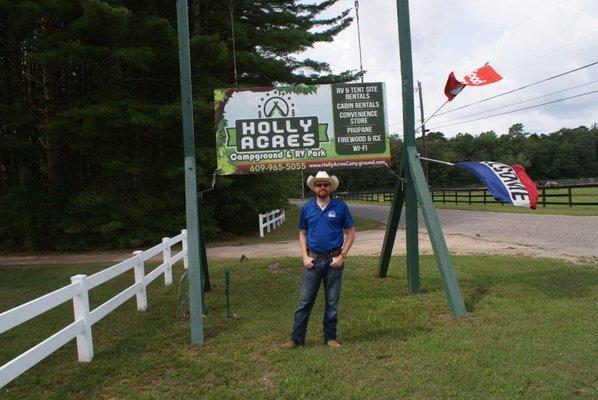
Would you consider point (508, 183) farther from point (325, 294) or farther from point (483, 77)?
point (325, 294)

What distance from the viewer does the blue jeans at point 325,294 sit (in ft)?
17.1

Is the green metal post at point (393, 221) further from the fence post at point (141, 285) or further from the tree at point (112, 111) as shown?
the tree at point (112, 111)

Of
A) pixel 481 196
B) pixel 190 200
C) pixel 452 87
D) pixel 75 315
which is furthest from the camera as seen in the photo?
pixel 481 196

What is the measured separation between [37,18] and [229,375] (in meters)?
15.3

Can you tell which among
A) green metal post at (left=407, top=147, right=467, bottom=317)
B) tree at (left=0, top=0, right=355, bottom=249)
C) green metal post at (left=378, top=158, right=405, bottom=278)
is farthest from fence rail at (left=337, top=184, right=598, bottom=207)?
tree at (left=0, top=0, right=355, bottom=249)

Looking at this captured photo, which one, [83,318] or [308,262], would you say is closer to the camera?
[308,262]

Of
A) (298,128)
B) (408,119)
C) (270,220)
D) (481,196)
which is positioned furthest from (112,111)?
(481,196)

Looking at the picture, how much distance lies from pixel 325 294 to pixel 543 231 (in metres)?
12.4

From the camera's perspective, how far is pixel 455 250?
12.7 metres

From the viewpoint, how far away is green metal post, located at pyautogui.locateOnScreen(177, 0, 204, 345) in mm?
5684

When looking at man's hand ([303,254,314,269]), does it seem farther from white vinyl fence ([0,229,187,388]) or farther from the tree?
the tree

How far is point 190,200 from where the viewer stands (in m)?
6.17

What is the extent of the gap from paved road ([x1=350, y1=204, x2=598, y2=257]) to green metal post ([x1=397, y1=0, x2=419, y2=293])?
5.00 metres

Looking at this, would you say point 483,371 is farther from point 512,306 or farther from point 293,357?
point 512,306
